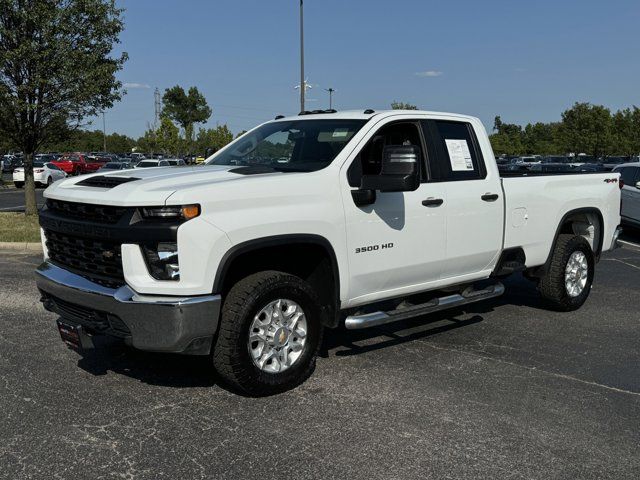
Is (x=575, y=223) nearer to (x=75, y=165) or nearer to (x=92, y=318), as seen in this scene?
(x=92, y=318)

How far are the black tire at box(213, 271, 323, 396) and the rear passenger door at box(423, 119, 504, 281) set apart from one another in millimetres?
1536

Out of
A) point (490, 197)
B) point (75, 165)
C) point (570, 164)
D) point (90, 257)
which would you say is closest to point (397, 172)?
point (490, 197)

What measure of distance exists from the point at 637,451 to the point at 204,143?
67856 millimetres

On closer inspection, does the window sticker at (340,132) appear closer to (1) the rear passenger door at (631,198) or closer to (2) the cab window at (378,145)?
(2) the cab window at (378,145)

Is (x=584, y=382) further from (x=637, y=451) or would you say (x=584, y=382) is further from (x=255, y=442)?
(x=255, y=442)

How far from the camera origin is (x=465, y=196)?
542cm

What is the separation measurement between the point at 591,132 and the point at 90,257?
60.7 meters

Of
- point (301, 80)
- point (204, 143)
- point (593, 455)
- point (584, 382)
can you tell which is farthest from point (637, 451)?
point (204, 143)

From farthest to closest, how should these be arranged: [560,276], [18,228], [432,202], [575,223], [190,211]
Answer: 1. [18,228]
2. [575,223]
3. [560,276]
4. [432,202]
5. [190,211]

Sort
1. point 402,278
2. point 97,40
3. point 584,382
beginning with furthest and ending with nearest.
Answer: point 97,40, point 402,278, point 584,382

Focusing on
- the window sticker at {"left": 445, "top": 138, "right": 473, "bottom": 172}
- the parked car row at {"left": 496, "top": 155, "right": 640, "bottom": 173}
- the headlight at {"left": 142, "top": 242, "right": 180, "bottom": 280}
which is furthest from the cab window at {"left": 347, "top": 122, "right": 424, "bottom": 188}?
the parked car row at {"left": 496, "top": 155, "right": 640, "bottom": 173}

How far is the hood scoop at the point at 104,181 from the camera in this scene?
4277 millimetres

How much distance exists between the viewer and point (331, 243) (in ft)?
14.6

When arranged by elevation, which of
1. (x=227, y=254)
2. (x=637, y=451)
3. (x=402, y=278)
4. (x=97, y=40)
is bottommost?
(x=637, y=451)
